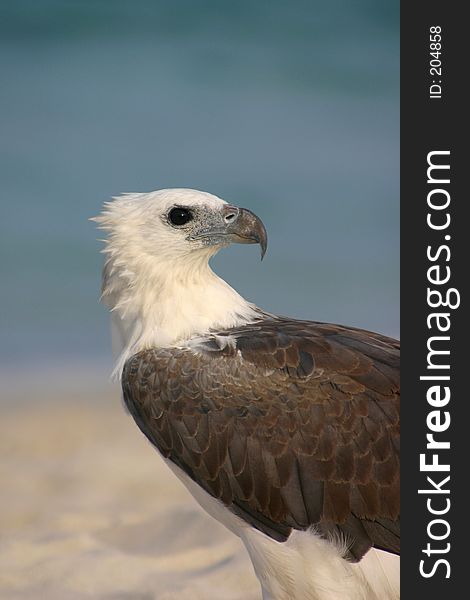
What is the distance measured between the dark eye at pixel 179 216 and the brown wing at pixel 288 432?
2.32 ft

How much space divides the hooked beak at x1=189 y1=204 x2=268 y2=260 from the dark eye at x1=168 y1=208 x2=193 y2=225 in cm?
9

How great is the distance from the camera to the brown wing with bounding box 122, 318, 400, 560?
477cm

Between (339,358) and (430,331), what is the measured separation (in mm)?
443

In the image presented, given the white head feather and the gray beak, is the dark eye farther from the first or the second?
the gray beak

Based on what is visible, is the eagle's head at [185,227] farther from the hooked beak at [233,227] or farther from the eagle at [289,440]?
the eagle at [289,440]

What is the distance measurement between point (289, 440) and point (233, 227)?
1124 mm

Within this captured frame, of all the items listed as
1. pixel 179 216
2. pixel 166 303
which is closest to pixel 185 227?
pixel 179 216

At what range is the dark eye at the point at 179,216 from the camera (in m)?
5.24

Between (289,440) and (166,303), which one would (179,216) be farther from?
(289,440)

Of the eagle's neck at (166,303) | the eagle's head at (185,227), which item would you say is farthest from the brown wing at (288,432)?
the eagle's head at (185,227)

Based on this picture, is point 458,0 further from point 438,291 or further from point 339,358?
point 339,358

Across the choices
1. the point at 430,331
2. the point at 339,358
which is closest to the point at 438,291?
the point at 430,331

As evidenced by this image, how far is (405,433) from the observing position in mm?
4746

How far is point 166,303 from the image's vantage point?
17.3 feet
